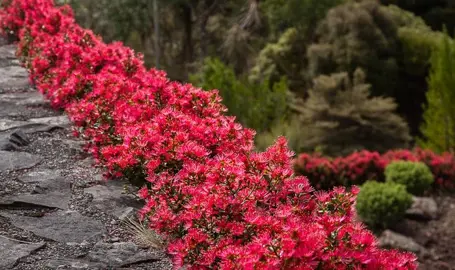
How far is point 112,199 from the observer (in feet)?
11.5

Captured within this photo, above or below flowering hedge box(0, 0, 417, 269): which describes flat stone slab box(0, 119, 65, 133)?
below

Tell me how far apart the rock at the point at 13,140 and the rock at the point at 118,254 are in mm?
1335

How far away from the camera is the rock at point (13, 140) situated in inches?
164

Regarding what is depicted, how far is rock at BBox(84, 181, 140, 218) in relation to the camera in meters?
3.40

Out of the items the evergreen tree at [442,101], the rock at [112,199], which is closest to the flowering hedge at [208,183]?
the rock at [112,199]

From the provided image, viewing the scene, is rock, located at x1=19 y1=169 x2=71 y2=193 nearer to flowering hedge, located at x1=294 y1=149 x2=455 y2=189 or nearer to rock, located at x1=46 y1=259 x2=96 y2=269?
rock, located at x1=46 y1=259 x2=96 y2=269

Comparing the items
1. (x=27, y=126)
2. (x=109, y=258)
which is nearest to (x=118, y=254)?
(x=109, y=258)

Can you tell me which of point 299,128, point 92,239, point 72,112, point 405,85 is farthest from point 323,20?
point 92,239

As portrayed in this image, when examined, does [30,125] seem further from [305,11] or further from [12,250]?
[305,11]

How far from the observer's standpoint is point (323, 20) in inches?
843

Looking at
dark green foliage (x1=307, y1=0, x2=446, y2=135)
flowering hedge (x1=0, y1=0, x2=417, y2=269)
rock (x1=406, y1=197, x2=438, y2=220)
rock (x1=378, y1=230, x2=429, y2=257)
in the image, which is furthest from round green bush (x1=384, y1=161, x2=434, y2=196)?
flowering hedge (x1=0, y1=0, x2=417, y2=269)

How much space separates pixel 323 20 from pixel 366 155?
26.4 ft

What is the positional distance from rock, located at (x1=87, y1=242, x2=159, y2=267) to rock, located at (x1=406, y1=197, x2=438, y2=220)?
9.28 m

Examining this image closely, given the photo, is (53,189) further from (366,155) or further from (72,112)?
(366,155)
